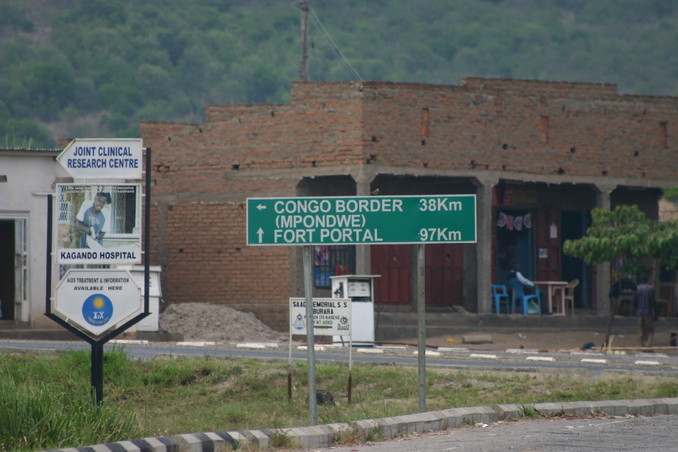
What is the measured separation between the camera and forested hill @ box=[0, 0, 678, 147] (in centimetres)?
10625

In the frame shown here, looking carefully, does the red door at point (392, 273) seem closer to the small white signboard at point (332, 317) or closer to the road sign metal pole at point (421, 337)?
the small white signboard at point (332, 317)

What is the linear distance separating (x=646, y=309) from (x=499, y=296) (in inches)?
245

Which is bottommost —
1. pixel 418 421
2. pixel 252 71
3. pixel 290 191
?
pixel 418 421

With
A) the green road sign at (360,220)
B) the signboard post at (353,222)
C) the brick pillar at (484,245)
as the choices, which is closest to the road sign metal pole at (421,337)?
the signboard post at (353,222)

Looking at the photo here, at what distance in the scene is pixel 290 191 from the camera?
3114 centimetres

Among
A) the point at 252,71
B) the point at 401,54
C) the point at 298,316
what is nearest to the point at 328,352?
the point at 298,316

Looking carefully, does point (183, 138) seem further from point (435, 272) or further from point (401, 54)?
point (401, 54)

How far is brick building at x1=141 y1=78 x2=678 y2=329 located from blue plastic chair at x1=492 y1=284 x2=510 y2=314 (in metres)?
0.57

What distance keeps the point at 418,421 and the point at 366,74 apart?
11175 centimetres

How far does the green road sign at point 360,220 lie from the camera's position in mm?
13781

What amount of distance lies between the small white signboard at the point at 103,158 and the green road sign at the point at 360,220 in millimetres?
1464

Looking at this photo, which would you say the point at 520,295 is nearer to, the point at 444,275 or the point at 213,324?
the point at 444,275

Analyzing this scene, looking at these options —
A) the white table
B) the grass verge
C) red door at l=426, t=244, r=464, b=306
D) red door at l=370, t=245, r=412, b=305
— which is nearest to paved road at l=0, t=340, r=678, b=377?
the grass verge

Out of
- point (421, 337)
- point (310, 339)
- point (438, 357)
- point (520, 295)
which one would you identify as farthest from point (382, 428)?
point (520, 295)
